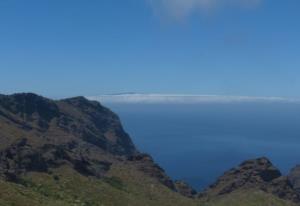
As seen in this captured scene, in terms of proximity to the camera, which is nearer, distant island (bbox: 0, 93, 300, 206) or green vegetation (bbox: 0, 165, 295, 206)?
green vegetation (bbox: 0, 165, 295, 206)

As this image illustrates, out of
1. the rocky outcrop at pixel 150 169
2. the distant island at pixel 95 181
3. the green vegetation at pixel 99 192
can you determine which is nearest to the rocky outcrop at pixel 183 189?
the distant island at pixel 95 181

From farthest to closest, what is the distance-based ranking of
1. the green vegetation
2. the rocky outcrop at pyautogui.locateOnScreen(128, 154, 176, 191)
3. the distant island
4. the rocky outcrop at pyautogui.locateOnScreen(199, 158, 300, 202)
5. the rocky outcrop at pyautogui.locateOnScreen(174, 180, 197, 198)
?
1. the rocky outcrop at pyautogui.locateOnScreen(174, 180, 197, 198)
2. the rocky outcrop at pyautogui.locateOnScreen(128, 154, 176, 191)
3. the rocky outcrop at pyautogui.locateOnScreen(199, 158, 300, 202)
4. the distant island
5. the green vegetation

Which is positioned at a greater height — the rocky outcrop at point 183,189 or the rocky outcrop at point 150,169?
the rocky outcrop at point 150,169

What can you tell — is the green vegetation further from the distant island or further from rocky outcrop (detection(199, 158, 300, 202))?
rocky outcrop (detection(199, 158, 300, 202))

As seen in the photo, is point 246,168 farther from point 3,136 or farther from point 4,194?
point 4,194

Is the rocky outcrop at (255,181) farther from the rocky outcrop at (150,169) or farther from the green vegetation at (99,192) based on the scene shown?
the green vegetation at (99,192)

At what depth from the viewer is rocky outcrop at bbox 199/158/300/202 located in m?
157

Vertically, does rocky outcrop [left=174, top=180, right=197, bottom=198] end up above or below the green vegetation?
below

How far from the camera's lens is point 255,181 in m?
161

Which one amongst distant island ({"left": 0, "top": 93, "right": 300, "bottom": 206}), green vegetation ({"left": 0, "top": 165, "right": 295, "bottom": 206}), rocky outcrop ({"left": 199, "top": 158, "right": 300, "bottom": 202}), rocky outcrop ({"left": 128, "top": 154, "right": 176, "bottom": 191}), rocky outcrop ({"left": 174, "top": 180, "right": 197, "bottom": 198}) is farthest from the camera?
rocky outcrop ({"left": 174, "top": 180, "right": 197, "bottom": 198})

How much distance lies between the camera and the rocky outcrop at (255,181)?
515ft

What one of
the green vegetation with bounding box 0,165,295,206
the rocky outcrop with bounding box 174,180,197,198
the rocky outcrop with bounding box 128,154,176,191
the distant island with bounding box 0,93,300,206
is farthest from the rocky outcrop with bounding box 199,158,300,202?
the green vegetation with bounding box 0,165,295,206

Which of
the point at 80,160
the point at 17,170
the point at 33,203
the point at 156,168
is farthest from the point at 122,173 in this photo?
the point at 33,203

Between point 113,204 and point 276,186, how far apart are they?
73839mm
